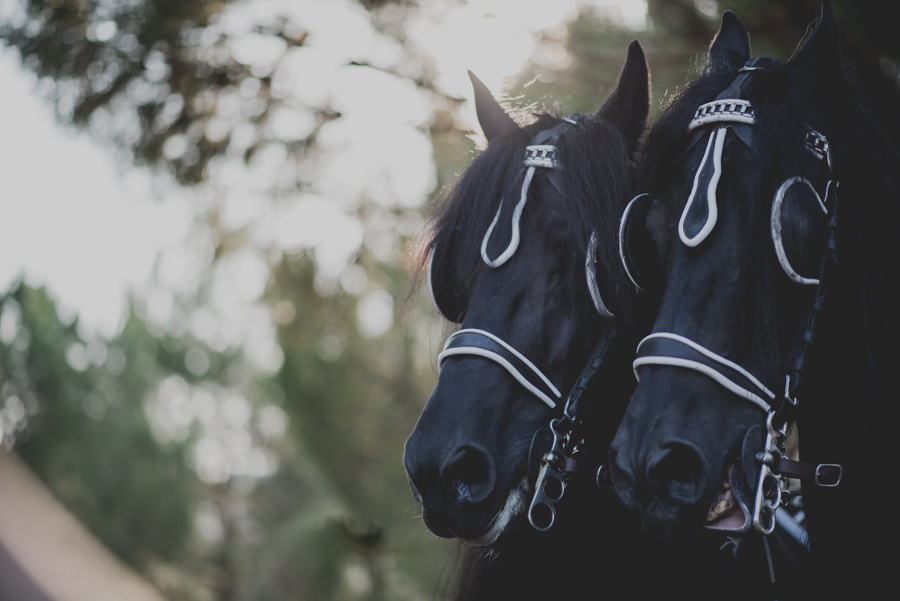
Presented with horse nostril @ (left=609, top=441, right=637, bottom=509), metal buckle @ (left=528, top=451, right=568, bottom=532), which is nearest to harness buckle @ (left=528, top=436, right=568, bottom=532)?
metal buckle @ (left=528, top=451, right=568, bottom=532)

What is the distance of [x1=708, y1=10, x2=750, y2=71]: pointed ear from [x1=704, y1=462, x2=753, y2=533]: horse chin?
1.23m

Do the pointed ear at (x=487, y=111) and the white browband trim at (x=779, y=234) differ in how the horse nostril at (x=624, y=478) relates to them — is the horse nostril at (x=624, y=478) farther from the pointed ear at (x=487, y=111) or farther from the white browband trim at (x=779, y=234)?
the pointed ear at (x=487, y=111)

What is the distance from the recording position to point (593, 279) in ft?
6.77

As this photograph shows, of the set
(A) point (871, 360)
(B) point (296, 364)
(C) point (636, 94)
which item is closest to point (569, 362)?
(A) point (871, 360)

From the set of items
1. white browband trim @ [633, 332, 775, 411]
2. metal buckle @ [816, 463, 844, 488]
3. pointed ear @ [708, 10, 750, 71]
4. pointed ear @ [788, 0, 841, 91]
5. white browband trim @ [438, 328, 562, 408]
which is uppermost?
pointed ear @ [788, 0, 841, 91]

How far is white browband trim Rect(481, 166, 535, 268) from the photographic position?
2186 mm

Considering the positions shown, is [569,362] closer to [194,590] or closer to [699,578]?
[699,578]

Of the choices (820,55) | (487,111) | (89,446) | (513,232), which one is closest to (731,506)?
(513,232)

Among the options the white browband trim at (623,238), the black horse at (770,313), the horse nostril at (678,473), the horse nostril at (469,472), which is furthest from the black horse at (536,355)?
the horse nostril at (678,473)

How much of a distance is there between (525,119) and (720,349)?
56.1 inches

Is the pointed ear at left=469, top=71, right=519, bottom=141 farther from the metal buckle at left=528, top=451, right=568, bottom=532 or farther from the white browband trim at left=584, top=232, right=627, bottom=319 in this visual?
the metal buckle at left=528, top=451, right=568, bottom=532

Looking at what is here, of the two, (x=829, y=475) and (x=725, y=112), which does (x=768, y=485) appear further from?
(x=725, y=112)

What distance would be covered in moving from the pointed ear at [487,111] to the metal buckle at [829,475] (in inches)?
64.9

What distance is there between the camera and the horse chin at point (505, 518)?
6.40 ft
